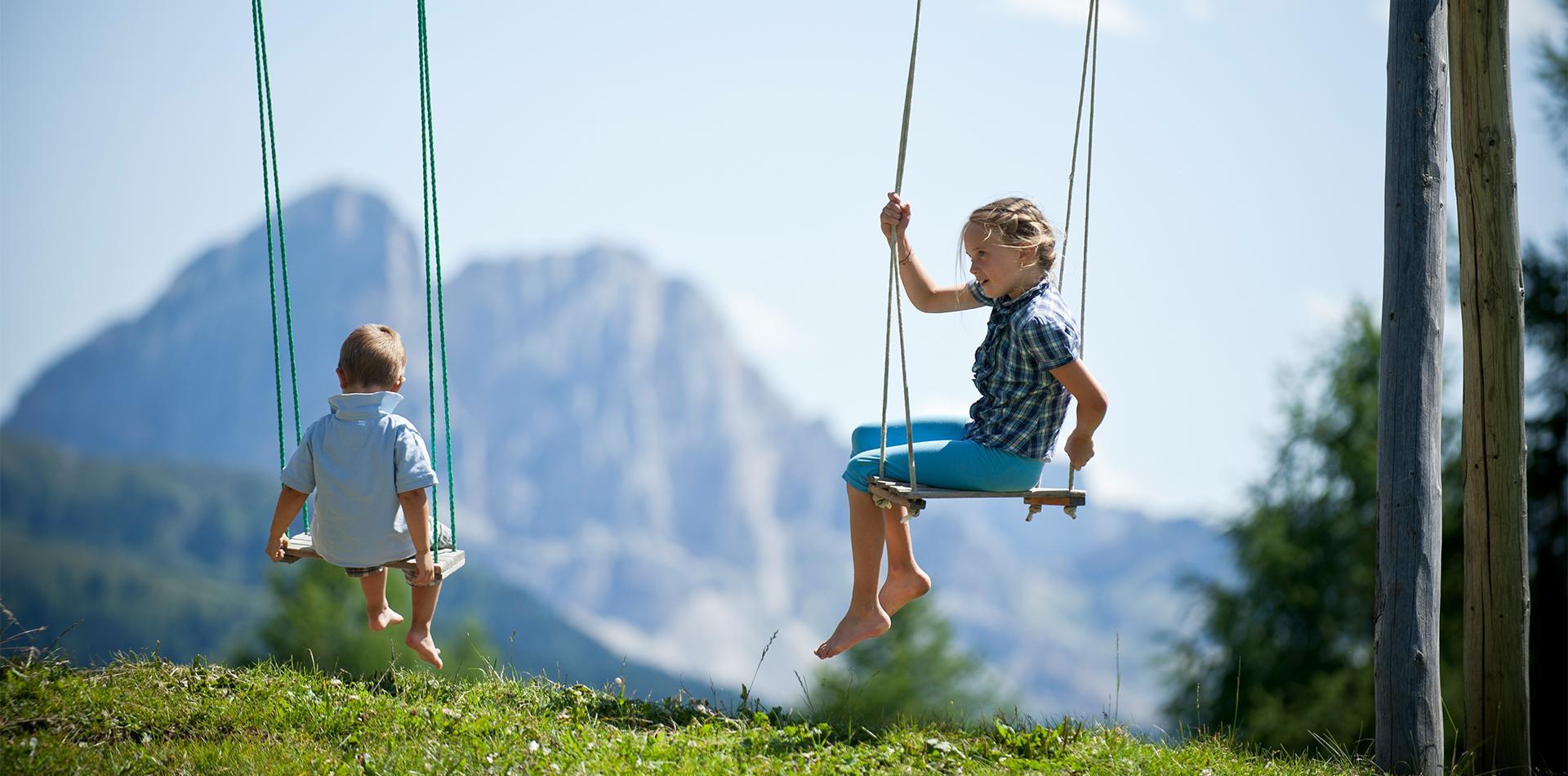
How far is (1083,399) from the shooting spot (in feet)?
15.7

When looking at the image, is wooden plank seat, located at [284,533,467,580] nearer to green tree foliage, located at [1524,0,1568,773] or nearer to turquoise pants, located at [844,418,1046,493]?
turquoise pants, located at [844,418,1046,493]

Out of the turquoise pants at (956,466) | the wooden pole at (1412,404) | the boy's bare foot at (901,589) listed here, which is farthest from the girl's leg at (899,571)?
the wooden pole at (1412,404)

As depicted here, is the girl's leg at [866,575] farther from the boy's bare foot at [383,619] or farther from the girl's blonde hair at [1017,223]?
Result: the boy's bare foot at [383,619]

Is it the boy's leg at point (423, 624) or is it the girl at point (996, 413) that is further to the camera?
the boy's leg at point (423, 624)

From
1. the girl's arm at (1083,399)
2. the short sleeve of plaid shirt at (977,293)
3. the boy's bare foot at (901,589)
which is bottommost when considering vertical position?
the boy's bare foot at (901,589)

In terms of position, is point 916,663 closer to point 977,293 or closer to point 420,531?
point 977,293

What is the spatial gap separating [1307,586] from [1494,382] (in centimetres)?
2197

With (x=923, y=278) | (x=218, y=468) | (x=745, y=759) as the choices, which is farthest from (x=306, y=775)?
(x=218, y=468)

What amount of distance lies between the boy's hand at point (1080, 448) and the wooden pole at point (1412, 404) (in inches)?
52.5

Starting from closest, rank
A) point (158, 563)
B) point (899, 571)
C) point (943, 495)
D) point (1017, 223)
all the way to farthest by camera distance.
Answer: point (943, 495) < point (1017, 223) < point (899, 571) < point (158, 563)

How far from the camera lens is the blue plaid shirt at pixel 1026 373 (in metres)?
4.81

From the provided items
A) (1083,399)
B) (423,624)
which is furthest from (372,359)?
(1083,399)

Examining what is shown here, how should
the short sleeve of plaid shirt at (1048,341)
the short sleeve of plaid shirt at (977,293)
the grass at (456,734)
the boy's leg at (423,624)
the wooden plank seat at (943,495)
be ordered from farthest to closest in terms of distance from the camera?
the short sleeve of plaid shirt at (977,293)
the boy's leg at (423,624)
the short sleeve of plaid shirt at (1048,341)
the grass at (456,734)
the wooden plank seat at (943,495)

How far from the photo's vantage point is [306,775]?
15.0 feet
